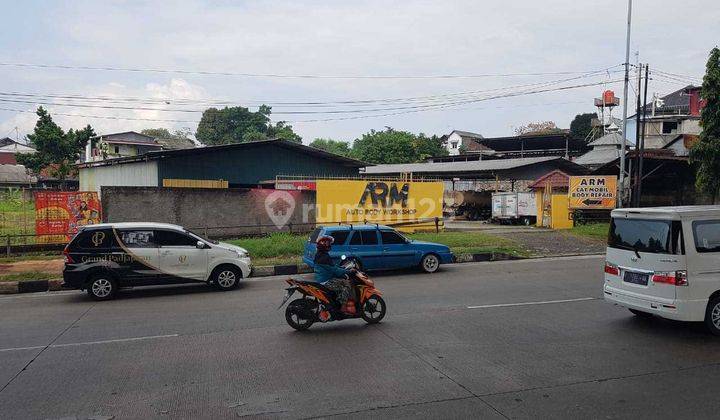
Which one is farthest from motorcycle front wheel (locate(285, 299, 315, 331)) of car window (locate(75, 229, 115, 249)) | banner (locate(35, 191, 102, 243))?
banner (locate(35, 191, 102, 243))

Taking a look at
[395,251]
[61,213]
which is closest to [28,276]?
[61,213]

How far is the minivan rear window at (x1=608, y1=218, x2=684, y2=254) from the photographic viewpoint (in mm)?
7742

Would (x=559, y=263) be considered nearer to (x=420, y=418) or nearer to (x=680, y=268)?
(x=680, y=268)

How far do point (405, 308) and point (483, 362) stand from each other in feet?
11.0

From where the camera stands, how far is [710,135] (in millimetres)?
19609

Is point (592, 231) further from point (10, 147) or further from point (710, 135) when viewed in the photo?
point (10, 147)

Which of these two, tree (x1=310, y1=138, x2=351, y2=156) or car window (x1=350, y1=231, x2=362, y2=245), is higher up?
tree (x1=310, y1=138, x2=351, y2=156)

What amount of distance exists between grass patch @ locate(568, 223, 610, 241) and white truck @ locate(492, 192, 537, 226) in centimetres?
323

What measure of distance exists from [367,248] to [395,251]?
0.80 m

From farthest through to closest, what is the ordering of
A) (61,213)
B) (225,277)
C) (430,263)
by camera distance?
(61,213) → (430,263) → (225,277)

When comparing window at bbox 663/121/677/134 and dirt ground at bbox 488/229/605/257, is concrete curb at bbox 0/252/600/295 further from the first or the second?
window at bbox 663/121/677/134

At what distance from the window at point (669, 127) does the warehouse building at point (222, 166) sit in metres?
32.0

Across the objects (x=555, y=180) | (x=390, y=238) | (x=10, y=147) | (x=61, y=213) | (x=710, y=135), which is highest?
(x=10, y=147)

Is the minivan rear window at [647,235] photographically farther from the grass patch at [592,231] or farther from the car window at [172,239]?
the grass patch at [592,231]
